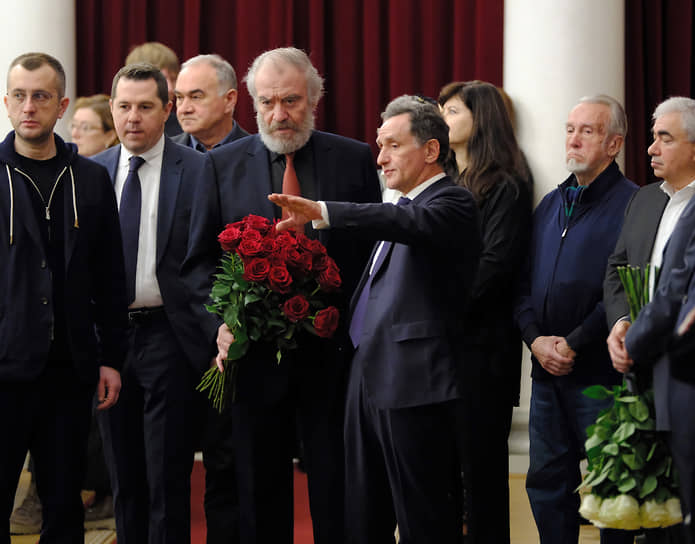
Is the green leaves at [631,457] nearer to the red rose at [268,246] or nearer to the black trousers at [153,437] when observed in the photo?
the red rose at [268,246]

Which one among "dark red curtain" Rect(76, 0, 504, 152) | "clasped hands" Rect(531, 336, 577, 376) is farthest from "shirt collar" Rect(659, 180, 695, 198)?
"dark red curtain" Rect(76, 0, 504, 152)

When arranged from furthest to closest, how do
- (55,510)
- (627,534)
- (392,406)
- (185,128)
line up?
(185,128) < (627,534) < (55,510) < (392,406)

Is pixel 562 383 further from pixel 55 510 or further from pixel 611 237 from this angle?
pixel 55 510

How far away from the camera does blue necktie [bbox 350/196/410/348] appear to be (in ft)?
11.1

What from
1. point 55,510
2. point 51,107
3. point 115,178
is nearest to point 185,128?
point 115,178

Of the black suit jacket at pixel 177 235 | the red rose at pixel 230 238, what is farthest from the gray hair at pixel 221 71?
the red rose at pixel 230 238

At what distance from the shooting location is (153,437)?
388 cm

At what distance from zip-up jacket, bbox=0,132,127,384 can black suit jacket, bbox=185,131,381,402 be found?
0.96 ft

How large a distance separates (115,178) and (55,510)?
1.36 meters

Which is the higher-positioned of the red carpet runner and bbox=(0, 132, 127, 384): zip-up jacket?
bbox=(0, 132, 127, 384): zip-up jacket

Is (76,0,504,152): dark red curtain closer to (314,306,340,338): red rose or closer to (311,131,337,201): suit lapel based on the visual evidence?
(311,131,337,201): suit lapel

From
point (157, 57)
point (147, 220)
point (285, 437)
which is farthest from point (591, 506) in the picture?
point (157, 57)

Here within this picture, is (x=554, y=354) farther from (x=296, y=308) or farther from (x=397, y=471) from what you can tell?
(x=296, y=308)

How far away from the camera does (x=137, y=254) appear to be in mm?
4000
